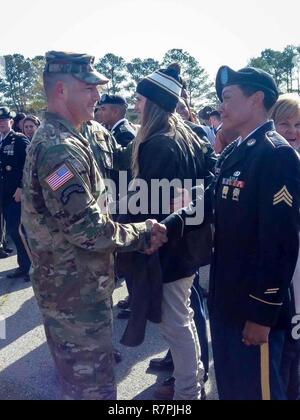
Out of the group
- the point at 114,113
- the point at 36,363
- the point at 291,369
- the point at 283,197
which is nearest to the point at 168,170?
the point at 283,197

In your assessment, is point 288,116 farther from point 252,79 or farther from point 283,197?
point 283,197

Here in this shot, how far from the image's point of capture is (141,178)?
8.80 ft

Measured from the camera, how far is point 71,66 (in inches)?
89.6

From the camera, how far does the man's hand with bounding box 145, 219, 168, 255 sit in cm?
246

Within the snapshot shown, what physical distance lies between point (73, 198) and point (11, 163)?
459 cm

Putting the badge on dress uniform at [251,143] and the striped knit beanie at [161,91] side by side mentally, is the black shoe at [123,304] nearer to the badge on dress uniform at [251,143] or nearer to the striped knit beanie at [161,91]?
the striped knit beanie at [161,91]

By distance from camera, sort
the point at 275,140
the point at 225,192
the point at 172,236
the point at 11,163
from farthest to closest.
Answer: the point at 11,163 < the point at 172,236 < the point at 225,192 < the point at 275,140

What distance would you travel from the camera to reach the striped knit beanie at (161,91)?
2.71 metres

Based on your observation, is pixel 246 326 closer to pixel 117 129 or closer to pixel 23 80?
pixel 117 129

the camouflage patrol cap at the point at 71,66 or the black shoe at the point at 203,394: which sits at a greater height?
the camouflage patrol cap at the point at 71,66

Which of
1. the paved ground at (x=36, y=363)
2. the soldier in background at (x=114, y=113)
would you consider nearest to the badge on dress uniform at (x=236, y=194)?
the paved ground at (x=36, y=363)

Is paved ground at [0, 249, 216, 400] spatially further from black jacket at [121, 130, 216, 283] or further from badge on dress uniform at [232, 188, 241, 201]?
badge on dress uniform at [232, 188, 241, 201]

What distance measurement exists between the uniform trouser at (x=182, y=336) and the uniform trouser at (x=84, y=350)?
53 centimetres

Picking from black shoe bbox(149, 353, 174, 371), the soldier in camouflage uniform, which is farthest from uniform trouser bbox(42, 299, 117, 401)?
black shoe bbox(149, 353, 174, 371)
